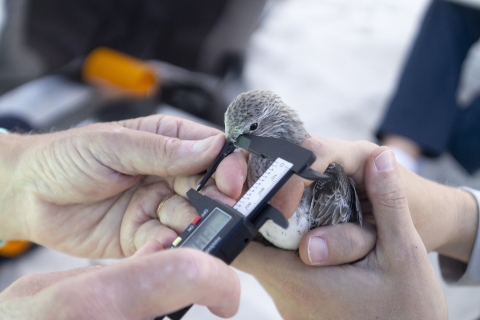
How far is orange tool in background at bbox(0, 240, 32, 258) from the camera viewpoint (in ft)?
5.47

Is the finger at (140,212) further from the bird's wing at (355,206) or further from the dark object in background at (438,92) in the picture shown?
the dark object in background at (438,92)

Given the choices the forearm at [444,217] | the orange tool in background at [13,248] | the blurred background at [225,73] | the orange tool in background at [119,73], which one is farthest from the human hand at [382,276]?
the orange tool in background at [119,73]

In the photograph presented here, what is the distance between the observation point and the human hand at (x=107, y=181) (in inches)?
46.4

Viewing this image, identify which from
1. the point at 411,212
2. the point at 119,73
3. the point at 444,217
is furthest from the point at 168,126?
the point at 119,73

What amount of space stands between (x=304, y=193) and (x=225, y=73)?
1.76m

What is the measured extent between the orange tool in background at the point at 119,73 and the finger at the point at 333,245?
5.62ft

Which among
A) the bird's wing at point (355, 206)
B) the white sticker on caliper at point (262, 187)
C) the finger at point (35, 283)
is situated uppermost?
the white sticker on caliper at point (262, 187)

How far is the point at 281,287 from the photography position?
121 cm

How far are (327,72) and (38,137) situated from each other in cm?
217

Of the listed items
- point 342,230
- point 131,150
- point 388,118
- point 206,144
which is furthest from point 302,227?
point 388,118

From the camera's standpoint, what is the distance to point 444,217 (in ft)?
4.57

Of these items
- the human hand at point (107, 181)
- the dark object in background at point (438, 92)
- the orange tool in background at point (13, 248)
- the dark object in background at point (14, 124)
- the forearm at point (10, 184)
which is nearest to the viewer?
the human hand at point (107, 181)

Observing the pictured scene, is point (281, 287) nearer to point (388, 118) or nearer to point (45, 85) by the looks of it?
point (388, 118)

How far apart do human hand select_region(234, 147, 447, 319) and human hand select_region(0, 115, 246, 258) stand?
357 mm
